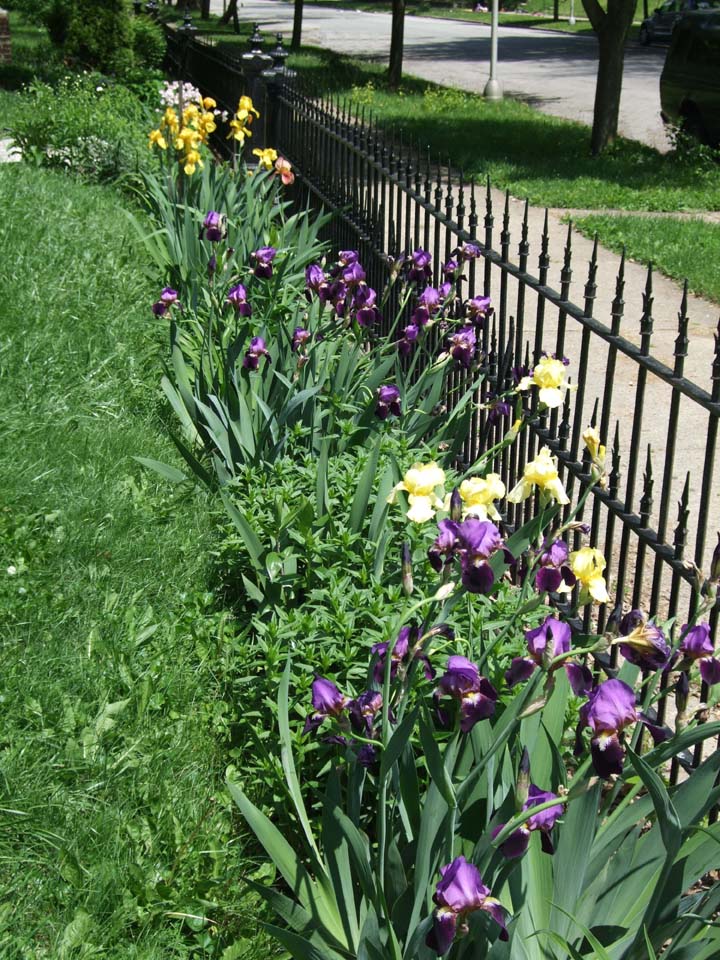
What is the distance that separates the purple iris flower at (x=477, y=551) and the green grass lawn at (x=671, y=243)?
6.36m

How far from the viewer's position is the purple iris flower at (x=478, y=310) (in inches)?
153

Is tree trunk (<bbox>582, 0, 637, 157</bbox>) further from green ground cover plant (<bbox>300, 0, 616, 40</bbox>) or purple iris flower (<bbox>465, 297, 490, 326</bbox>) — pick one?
green ground cover plant (<bbox>300, 0, 616, 40</bbox>)

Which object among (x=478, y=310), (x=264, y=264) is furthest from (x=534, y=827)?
(x=264, y=264)

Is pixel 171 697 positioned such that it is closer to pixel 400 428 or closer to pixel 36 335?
Result: pixel 400 428

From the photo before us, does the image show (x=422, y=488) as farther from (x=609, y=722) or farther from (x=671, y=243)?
(x=671, y=243)

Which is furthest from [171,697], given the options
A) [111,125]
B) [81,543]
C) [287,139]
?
[111,125]

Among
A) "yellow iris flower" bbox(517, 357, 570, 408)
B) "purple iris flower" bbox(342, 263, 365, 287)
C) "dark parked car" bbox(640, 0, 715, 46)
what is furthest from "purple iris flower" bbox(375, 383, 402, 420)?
"dark parked car" bbox(640, 0, 715, 46)

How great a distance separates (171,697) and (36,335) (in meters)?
2.74

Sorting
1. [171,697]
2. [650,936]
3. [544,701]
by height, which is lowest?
[171,697]

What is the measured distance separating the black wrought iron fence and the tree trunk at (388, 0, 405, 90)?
30.8 feet

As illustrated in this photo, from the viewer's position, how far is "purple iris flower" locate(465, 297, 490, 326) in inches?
153

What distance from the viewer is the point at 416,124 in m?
15.1

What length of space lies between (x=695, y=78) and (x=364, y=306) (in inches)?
429

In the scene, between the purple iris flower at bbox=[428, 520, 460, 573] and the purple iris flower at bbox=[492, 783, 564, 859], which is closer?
the purple iris flower at bbox=[492, 783, 564, 859]
